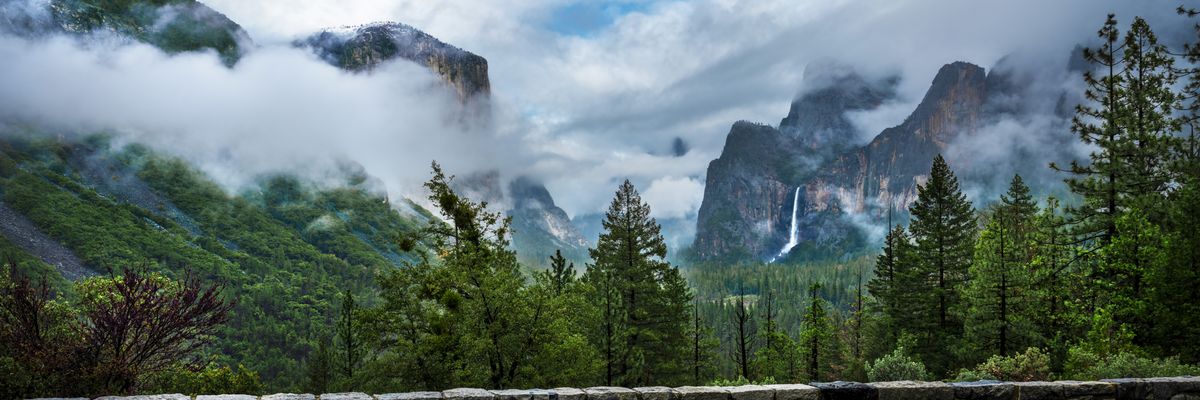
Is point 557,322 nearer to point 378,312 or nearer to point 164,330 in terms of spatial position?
point 378,312

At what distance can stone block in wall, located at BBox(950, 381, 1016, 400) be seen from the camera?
10266 millimetres

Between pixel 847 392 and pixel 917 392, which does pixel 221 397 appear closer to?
pixel 847 392

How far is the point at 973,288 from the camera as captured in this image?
29891mm

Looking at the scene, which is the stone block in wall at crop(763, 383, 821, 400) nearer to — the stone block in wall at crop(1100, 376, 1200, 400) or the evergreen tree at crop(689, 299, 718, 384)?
the stone block in wall at crop(1100, 376, 1200, 400)

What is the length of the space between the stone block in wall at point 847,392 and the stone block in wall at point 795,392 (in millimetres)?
124

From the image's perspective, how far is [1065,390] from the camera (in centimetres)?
1048

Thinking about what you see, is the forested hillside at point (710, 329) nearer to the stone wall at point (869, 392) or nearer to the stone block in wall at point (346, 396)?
the stone wall at point (869, 392)

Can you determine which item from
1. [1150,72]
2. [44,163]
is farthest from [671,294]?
[44,163]

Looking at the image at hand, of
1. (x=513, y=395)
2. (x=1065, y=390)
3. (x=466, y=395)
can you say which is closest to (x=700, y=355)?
(x=1065, y=390)

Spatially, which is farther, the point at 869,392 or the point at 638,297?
the point at 638,297

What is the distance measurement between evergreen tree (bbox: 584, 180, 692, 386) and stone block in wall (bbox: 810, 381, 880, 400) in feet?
87.8

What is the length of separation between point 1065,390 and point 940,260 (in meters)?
30.1

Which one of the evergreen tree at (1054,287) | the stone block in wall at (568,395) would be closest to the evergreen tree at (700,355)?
the evergreen tree at (1054,287)

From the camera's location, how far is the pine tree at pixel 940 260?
3747 centimetres
